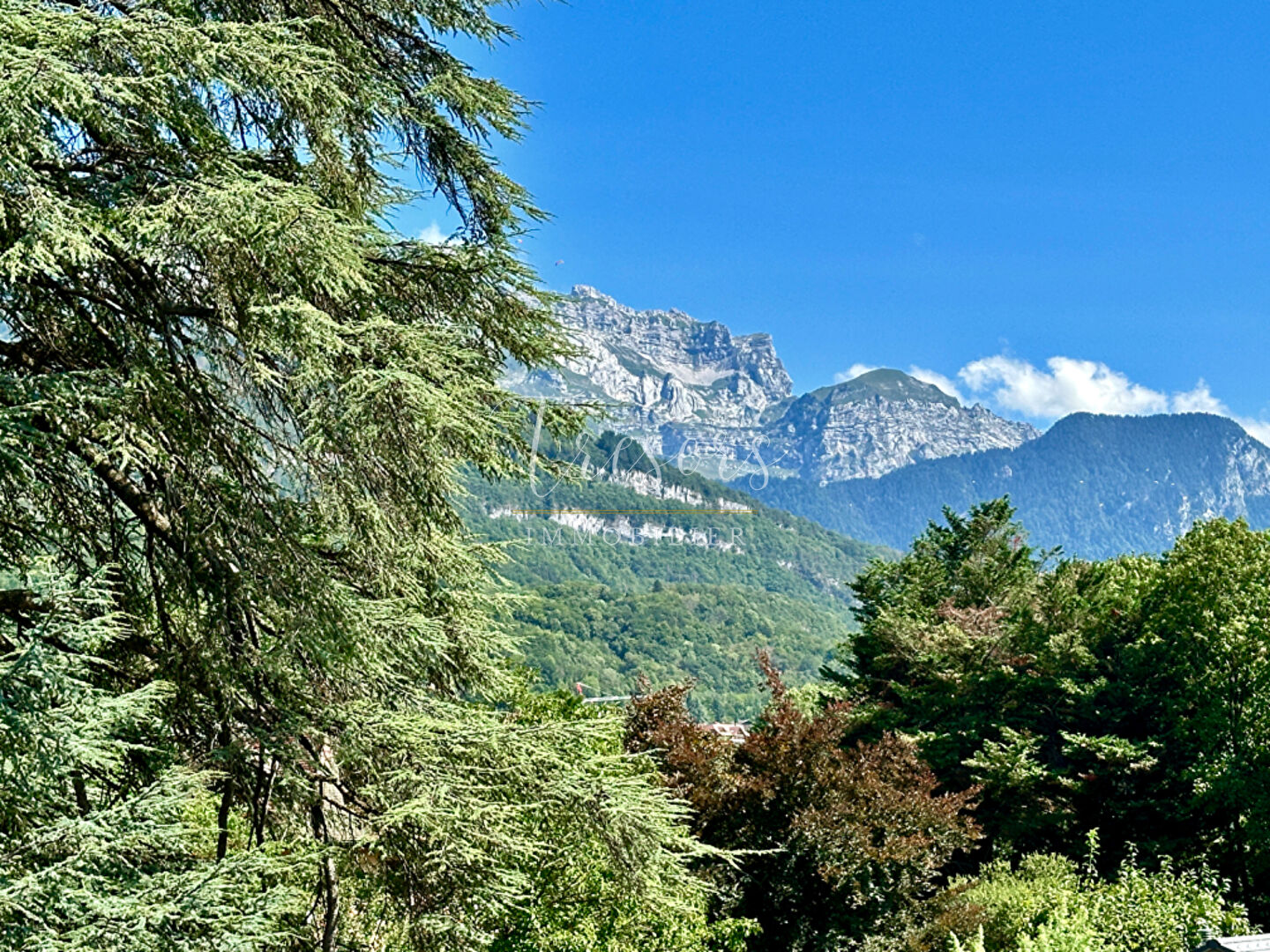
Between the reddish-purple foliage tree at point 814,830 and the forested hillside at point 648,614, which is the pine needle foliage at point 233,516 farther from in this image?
the forested hillside at point 648,614

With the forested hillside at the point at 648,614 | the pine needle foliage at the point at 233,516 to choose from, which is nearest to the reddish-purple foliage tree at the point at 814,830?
the pine needle foliage at the point at 233,516

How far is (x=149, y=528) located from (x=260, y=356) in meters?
0.82

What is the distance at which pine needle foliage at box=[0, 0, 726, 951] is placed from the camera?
280 centimetres

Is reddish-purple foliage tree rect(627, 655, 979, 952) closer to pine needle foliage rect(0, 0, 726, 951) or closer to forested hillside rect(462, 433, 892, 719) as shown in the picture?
pine needle foliage rect(0, 0, 726, 951)

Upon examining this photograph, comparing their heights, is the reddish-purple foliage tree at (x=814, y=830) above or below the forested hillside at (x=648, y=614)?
below

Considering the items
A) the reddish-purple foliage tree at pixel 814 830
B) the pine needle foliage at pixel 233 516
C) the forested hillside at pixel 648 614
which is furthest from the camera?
the forested hillside at pixel 648 614

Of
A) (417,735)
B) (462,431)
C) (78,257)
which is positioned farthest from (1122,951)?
(78,257)

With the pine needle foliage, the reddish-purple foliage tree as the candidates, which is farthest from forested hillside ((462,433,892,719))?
the pine needle foliage

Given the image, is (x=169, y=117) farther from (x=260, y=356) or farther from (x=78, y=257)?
(x=260, y=356)

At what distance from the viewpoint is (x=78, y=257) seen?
9.43 feet

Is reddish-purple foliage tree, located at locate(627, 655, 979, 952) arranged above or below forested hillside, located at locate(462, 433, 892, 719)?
below

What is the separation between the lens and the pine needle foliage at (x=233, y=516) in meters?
2.80

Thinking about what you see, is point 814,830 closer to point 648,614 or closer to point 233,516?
point 233,516

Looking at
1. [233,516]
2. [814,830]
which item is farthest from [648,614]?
[233,516]
